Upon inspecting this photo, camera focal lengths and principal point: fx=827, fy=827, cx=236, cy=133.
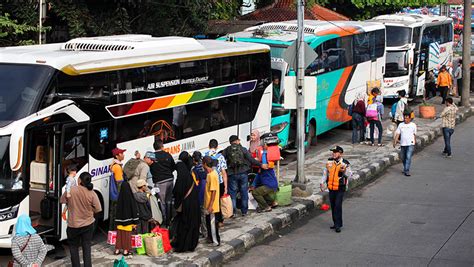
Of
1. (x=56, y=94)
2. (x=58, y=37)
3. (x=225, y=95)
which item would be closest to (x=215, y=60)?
(x=225, y=95)

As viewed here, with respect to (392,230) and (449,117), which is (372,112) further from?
(392,230)

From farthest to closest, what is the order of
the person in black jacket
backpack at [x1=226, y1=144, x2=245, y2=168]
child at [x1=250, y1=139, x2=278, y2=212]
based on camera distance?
child at [x1=250, y1=139, x2=278, y2=212] → backpack at [x1=226, y1=144, x2=245, y2=168] → the person in black jacket

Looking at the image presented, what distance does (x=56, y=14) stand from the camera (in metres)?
21.0

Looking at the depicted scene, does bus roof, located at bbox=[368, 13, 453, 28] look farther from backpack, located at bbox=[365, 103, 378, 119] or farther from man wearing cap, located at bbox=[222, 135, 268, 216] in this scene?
man wearing cap, located at bbox=[222, 135, 268, 216]

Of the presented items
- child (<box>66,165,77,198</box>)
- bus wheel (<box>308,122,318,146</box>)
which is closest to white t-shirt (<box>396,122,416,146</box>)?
bus wheel (<box>308,122,318,146</box>)

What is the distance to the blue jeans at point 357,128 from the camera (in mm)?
23969

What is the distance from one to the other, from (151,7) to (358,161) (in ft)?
23.1

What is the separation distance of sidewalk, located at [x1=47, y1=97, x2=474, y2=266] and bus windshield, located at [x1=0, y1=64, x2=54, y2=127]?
92.6 inches

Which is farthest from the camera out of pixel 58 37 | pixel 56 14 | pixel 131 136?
pixel 58 37

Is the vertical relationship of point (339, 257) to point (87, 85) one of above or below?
below

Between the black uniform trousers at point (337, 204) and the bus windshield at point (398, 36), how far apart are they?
19.5 metres

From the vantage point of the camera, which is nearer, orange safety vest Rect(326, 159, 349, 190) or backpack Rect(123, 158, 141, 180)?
backpack Rect(123, 158, 141, 180)

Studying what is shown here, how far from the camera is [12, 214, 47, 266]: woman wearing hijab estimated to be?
33.7 ft

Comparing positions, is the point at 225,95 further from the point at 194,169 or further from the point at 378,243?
the point at 378,243
